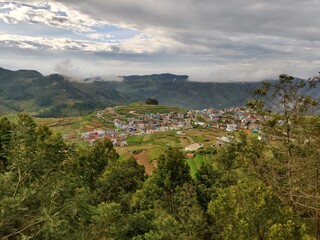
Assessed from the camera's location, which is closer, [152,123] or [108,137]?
[108,137]

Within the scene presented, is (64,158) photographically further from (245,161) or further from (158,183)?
(158,183)

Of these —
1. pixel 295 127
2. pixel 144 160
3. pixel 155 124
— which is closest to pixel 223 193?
pixel 295 127

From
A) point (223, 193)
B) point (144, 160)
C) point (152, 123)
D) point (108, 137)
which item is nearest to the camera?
point (223, 193)

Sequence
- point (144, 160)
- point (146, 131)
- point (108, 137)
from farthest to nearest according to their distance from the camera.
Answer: point (146, 131) → point (108, 137) → point (144, 160)

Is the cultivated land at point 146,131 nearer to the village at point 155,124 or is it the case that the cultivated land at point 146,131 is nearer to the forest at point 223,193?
the village at point 155,124

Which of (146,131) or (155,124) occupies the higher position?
(155,124)

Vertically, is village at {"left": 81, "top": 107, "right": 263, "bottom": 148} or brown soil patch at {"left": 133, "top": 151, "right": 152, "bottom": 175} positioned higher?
brown soil patch at {"left": 133, "top": 151, "right": 152, "bottom": 175}

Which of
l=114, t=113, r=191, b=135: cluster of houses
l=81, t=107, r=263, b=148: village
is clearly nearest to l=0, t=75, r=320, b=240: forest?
l=81, t=107, r=263, b=148: village

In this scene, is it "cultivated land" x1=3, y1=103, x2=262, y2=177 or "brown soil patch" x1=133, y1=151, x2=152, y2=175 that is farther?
"cultivated land" x1=3, y1=103, x2=262, y2=177

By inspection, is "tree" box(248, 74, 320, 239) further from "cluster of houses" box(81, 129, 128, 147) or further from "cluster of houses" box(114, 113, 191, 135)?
"cluster of houses" box(114, 113, 191, 135)

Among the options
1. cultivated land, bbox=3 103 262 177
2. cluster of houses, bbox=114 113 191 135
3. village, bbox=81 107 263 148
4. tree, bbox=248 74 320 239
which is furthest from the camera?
cluster of houses, bbox=114 113 191 135

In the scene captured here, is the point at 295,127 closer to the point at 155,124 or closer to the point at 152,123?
the point at 155,124

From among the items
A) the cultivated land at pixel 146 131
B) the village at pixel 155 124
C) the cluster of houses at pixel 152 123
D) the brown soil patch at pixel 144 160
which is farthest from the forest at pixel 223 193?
the cluster of houses at pixel 152 123
